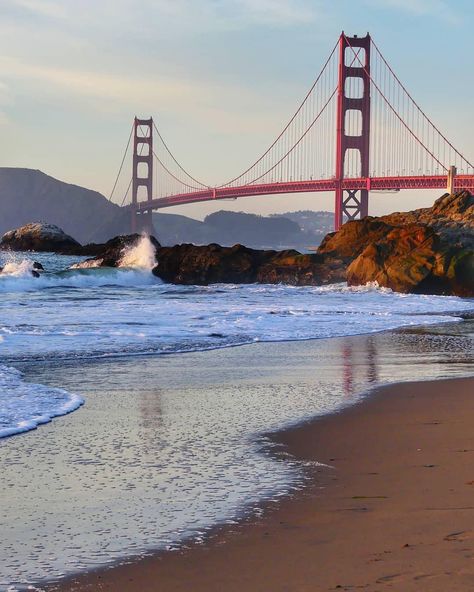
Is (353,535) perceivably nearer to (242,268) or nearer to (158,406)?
(158,406)

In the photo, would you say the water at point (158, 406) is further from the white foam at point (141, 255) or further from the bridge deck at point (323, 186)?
the bridge deck at point (323, 186)

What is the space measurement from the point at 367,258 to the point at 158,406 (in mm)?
17523

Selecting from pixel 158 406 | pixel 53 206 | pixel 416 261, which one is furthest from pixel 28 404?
pixel 53 206

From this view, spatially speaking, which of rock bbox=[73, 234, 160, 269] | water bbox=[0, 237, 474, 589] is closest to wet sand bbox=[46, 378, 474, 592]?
water bbox=[0, 237, 474, 589]

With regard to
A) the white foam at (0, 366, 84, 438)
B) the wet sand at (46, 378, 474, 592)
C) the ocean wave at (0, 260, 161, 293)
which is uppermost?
the ocean wave at (0, 260, 161, 293)

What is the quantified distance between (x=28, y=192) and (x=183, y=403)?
5936 inches

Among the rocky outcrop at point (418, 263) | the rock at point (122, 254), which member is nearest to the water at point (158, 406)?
the rocky outcrop at point (418, 263)

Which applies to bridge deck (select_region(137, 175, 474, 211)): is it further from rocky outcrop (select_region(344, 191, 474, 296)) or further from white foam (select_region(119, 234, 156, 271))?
rocky outcrop (select_region(344, 191, 474, 296))

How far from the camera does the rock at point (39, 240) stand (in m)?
58.3

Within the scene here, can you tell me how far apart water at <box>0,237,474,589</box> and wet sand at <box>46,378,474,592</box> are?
0.54 ft

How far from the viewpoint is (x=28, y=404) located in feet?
19.7

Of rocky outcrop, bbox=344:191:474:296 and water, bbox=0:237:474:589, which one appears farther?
rocky outcrop, bbox=344:191:474:296

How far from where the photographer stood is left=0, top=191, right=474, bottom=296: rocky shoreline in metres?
21.4

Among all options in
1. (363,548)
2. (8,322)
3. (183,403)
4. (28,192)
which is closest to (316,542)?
(363,548)
